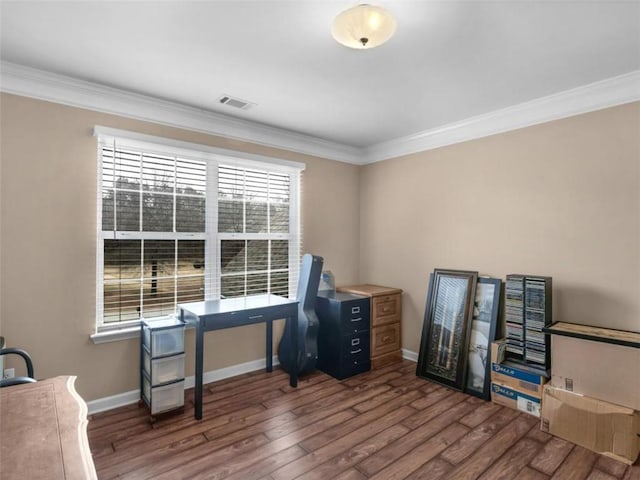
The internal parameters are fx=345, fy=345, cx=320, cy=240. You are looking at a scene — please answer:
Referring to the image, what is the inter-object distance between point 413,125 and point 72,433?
140 inches

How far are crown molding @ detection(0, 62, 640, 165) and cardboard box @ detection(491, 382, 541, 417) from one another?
2.27 metres

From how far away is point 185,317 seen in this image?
9.59ft

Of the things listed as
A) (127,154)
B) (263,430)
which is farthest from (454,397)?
(127,154)

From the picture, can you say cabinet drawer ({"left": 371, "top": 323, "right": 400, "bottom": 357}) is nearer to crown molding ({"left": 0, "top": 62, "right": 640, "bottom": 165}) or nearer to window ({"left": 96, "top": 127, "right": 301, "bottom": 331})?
window ({"left": 96, "top": 127, "right": 301, "bottom": 331})

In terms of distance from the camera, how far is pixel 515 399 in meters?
2.79

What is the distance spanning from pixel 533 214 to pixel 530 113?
2.89 ft

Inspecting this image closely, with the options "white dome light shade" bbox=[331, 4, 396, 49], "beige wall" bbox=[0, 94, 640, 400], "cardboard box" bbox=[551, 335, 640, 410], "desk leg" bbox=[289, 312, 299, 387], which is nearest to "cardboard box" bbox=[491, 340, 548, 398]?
"cardboard box" bbox=[551, 335, 640, 410]

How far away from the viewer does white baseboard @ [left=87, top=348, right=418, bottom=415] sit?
2.73 metres

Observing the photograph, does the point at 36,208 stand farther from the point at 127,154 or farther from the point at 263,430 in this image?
the point at 263,430

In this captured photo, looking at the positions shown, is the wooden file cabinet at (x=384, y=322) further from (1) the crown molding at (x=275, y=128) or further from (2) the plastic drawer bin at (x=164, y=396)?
(2) the plastic drawer bin at (x=164, y=396)

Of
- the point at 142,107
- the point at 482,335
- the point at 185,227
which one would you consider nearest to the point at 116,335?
the point at 185,227

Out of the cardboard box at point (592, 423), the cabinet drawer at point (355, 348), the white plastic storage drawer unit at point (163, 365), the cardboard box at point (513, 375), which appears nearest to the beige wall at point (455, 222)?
the white plastic storage drawer unit at point (163, 365)

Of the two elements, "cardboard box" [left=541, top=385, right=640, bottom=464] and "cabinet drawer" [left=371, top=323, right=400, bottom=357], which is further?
"cabinet drawer" [left=371, top=323, right=400, bottom=357]

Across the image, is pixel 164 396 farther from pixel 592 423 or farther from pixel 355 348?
pixel 592 423
